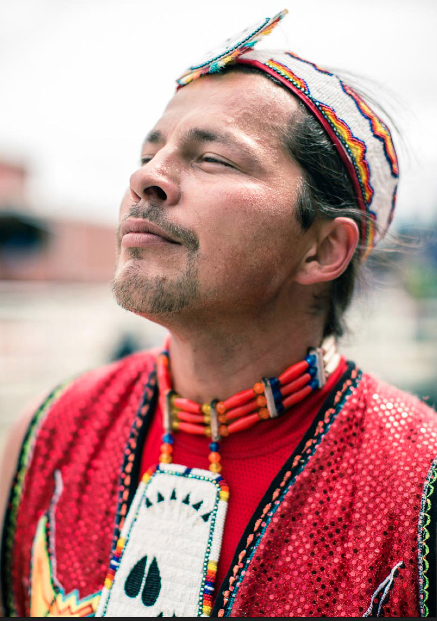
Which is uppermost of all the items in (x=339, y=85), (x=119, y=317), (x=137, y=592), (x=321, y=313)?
(x=119, y=317)

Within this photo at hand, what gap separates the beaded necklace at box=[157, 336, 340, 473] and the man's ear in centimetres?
28

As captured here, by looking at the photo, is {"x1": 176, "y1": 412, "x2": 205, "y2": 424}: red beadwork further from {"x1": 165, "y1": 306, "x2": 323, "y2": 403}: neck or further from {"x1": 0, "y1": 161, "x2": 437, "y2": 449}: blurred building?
{"x1": 0, "y1": 161, "x2": 437, "y2": 449}: blurred building

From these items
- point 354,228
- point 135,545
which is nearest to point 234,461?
point 135,545

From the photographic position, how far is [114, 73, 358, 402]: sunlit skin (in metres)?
1.70

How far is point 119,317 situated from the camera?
12.2m

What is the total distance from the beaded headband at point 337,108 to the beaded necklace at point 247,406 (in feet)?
2.08

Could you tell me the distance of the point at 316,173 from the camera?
192 centimetres

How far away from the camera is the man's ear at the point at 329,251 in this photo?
1.91 m

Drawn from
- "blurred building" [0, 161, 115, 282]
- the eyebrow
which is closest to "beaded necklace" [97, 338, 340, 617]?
the eyebrow

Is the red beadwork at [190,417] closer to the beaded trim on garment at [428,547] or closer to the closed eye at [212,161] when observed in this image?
the beaded trim on garment at [428,547]

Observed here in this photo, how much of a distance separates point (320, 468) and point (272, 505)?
19 cm

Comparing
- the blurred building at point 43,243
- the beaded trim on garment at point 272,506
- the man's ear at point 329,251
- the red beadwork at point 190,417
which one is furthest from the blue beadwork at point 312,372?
the blurred building at point 43,243

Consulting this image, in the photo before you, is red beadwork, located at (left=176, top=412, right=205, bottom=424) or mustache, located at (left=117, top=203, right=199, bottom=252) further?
red beadwork, located at (left=176, top=412, right=205, bottom=424)

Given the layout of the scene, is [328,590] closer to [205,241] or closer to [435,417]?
[435,417]
